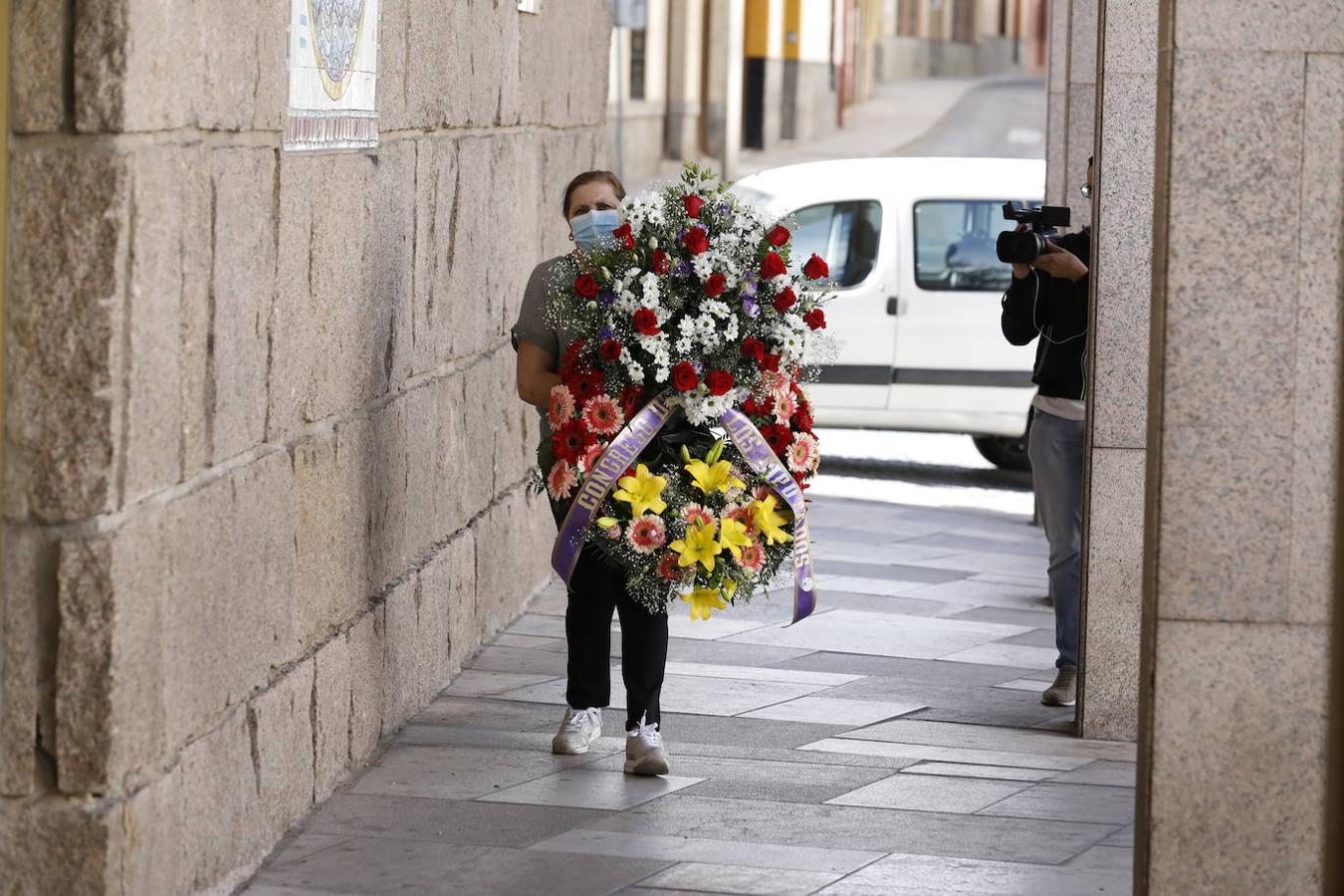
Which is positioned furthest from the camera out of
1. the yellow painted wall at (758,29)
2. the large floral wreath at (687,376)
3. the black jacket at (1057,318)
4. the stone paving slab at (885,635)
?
the yellow painted wall at (758,29)

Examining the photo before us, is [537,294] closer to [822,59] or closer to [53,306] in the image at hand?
[53,306]

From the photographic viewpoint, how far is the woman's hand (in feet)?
22.0

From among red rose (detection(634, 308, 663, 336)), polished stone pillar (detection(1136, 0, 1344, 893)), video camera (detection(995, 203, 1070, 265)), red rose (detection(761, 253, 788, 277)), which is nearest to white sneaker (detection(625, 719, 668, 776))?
red rose (detection(634, 308, 663, 336))

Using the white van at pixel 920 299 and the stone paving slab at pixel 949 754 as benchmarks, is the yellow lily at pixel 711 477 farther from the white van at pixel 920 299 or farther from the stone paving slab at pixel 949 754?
the white van at pixel 920 299

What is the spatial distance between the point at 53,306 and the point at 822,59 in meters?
39.6

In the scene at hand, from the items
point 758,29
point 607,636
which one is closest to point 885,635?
point 607,636

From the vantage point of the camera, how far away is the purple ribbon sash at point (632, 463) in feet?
21.0

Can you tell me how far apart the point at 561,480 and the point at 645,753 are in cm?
85

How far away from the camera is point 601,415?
6406 millimetres

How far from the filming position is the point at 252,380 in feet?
17.7

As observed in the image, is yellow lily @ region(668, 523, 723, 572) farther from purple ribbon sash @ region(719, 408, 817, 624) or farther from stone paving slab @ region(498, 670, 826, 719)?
stone paving slab @ region(498, 670, 826, 719)

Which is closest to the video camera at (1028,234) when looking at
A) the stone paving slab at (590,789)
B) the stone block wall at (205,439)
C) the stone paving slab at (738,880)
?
the stone block wall at (205,439)

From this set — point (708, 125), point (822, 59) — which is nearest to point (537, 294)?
point (708, 125)

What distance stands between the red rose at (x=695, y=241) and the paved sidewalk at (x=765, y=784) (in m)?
1.55
